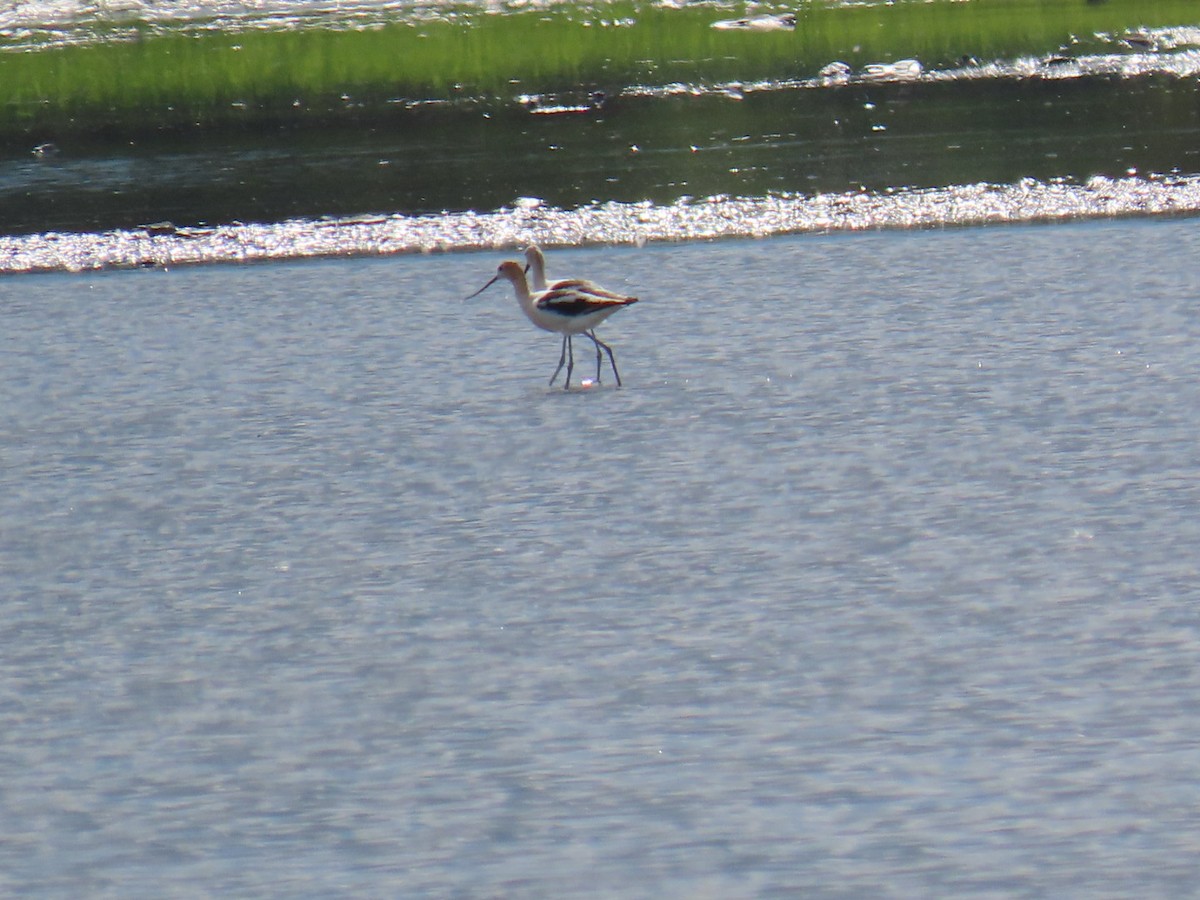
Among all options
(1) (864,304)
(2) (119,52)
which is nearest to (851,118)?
(1) (864,304)

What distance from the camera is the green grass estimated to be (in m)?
22.1

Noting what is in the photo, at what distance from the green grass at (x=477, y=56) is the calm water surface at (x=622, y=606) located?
11225 millimetres

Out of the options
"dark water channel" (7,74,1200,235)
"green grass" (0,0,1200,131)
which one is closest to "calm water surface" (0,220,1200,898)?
"dark water channel" (7,74,1200,235)

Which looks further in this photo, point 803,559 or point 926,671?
point 803,559

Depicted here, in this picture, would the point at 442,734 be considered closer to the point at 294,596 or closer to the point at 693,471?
the point at 294,596

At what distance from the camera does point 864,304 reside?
1125 cm

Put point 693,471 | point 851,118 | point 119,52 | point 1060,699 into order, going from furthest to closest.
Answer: point 119,52 < point 851,118 < point 693,471 < point 1060,699

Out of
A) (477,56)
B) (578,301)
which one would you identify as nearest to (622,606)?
(578,301)

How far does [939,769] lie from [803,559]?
1.85m

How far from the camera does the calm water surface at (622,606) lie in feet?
15.0

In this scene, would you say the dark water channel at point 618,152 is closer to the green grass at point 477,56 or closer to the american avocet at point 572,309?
the green grass at point 477,56

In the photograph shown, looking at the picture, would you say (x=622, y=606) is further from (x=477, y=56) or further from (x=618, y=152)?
(x=477, y=56)

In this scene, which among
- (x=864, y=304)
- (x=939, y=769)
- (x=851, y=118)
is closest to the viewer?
(x=939, y=769)

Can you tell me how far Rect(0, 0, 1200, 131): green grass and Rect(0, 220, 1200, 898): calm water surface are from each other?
36.8 ft
